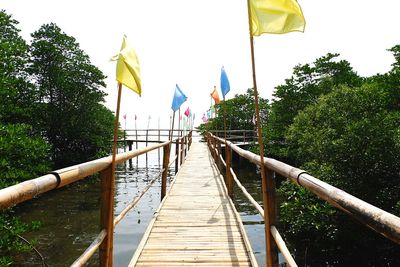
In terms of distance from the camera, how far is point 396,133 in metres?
8.74

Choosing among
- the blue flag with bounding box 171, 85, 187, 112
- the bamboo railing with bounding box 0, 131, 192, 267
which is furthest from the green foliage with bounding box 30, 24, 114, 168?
the bamboo railing with bounding box 0, 131, 192, 267

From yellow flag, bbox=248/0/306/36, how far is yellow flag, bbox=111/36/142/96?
0.83 m

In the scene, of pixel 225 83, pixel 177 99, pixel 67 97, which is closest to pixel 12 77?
pixel 67 97

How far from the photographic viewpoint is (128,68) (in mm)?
2320

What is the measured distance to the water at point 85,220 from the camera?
9.53m

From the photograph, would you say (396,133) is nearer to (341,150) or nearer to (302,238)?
(341,150)

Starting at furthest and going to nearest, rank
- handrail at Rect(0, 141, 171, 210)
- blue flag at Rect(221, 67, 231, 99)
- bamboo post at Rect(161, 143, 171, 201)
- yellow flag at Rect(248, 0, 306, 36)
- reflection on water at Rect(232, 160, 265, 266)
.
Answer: reflection on water at Rect(232, 160, 265, 266), blue flag at Rect(221, 67, 231, 99), bamboo post at Rect(161, 143, 171, 201), yellow flag at Rect(248, 0, 306, 36), handrail at Rect(0, 141, 171, 210)

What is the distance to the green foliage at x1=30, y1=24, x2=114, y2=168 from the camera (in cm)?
2086

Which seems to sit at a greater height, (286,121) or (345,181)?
(286,121)

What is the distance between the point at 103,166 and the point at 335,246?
8036 millimetres

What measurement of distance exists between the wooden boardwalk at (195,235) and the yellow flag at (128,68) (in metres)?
1.61

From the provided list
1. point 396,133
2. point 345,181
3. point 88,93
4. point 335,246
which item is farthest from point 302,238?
point 88,93

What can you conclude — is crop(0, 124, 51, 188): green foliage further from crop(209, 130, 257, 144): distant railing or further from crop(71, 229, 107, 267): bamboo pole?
crop(209, 130, 257, 144): distant railing

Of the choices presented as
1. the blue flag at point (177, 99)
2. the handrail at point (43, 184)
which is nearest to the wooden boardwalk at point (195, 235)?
the handrail at point (43, 184)
